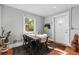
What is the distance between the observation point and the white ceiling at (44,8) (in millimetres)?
1394

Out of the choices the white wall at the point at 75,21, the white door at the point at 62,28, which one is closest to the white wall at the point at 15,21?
the white door at the point at 62,28

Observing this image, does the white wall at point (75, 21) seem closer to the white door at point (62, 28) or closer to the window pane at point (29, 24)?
the white door at point (62, 28)

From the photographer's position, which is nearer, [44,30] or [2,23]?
[2,23]

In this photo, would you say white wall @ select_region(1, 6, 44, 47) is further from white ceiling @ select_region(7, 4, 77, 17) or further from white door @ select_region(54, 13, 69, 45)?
white door @ select_region(54, 13, 69, 45)

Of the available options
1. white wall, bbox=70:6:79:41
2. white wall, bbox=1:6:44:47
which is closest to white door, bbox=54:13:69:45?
white wall, bbox=70:6:79:41

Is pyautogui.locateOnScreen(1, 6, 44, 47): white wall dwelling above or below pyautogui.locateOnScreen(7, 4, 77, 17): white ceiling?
below

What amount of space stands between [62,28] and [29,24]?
513mm

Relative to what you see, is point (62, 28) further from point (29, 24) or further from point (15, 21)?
point (15, 21)

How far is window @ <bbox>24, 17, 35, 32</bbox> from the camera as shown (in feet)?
4.86

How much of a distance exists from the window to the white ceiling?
14 centimetres

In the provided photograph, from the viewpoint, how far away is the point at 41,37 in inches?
58.6
